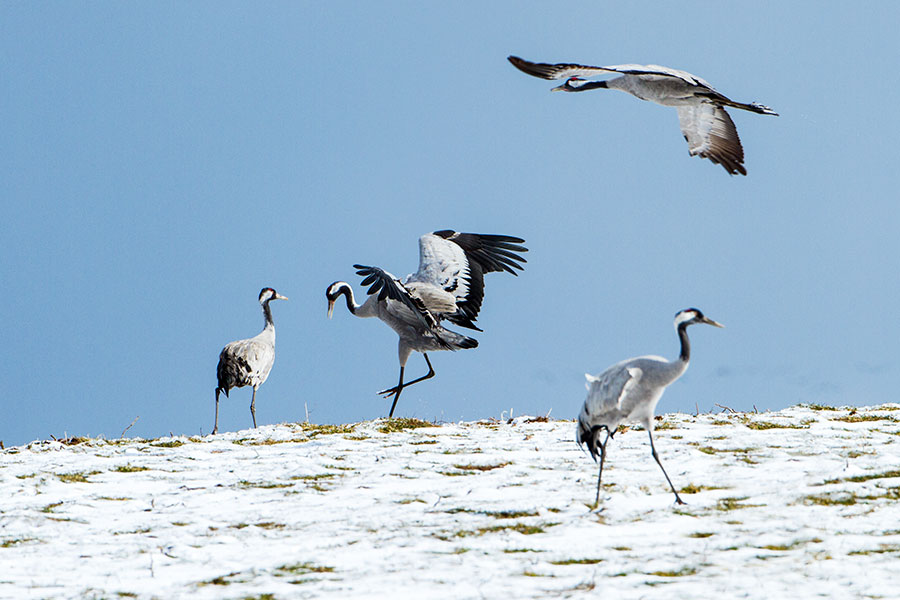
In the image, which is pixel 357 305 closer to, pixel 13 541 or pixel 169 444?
pixel 169 444

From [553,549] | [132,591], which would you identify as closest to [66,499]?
[132,591]

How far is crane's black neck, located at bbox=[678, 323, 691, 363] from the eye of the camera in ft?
24.6

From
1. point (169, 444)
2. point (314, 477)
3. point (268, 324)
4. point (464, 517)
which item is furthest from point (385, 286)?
point (464, 517)

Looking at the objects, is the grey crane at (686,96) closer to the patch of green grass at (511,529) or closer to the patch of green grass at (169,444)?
the patch of green grass at (169,444)

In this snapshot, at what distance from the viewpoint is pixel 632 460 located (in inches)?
378

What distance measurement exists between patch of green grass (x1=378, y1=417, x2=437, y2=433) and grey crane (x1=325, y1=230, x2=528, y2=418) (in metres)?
1.62

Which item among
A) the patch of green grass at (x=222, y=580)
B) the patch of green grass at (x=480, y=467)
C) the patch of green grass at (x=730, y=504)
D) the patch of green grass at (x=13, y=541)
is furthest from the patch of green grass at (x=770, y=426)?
the patch of green grass at (x=13, y=541)

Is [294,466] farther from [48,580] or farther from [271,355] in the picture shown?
[271,355]

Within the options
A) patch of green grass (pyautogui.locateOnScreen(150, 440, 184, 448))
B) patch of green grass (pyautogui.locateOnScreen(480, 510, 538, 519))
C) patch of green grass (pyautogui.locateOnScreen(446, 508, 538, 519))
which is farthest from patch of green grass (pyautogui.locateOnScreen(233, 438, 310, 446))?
patch of green grass (pyautogui.locateOnScreen(480, 510, 538, 519))

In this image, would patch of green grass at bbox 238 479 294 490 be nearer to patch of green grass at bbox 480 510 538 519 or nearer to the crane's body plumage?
patch of green grass at bbox 480 510 538 519

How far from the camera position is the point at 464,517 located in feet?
24.6

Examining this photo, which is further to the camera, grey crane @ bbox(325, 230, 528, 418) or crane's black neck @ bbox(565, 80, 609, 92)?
crane's black neck @ bbox(565, 80, 609, 92)

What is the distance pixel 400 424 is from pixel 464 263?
3949 mm

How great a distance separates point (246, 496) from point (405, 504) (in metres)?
1.73
